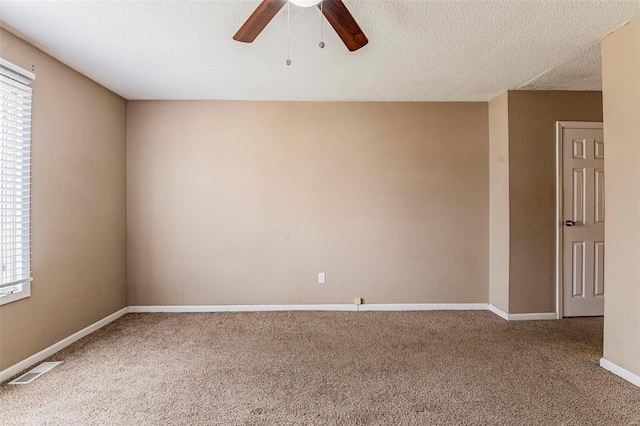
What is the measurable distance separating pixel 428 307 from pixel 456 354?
1.19m

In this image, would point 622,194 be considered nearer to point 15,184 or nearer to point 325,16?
point 325,16

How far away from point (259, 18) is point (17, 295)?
248cm

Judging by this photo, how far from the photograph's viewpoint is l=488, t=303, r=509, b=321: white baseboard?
11.6ft

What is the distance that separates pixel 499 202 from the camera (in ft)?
12.2

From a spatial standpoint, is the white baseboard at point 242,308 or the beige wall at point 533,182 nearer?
the beige wall at point 533,182

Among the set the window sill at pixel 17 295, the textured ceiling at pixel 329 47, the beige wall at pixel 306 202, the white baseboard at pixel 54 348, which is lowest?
the white baseboard at pixel 54 348

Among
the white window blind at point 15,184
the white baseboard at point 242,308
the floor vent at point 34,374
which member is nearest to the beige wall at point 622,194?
the white baseboard at point 242,308

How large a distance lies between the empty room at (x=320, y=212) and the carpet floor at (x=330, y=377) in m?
0.02

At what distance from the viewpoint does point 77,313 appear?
2.99 meters

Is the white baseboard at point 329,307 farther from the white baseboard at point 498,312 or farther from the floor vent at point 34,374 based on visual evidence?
the floor vent at point 34,374

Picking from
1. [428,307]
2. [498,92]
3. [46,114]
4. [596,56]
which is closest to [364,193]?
[428,307]

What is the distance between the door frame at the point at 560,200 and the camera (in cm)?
352

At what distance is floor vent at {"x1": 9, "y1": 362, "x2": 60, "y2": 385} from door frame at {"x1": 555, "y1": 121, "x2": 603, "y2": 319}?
4.58 meters

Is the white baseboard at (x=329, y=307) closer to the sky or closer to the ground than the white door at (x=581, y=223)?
closer to the ground
